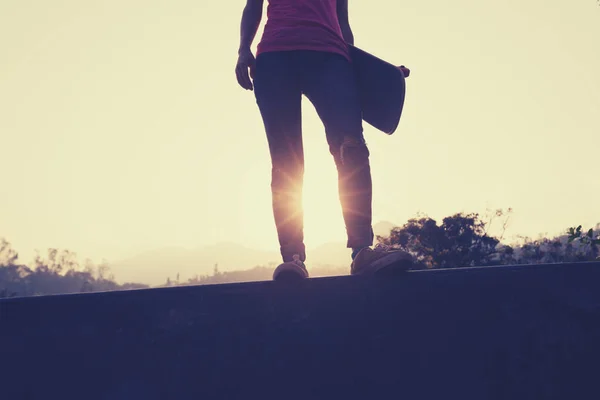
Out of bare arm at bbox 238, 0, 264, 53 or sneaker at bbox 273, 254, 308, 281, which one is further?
bare arm at bbox 238, 0, 264, 53

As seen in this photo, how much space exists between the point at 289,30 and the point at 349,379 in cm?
178

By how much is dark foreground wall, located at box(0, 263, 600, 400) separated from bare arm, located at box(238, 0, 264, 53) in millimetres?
1664

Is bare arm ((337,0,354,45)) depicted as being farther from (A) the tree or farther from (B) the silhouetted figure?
(A) the tree

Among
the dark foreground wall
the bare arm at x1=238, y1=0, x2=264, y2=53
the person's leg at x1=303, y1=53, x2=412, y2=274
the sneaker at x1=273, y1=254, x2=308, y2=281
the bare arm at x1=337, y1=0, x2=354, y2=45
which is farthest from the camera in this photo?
the bare arm at x1=337, y1=0, x2=354, y2=45

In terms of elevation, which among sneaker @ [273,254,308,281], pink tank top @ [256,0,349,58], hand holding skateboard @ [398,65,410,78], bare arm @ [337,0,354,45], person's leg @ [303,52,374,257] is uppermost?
bare arm @ [337,0,354,45]

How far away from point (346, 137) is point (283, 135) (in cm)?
35

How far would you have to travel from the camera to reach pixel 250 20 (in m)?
2.90

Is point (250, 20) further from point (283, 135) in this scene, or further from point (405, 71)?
point (405, 71)

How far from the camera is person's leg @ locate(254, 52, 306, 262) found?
2.58 metres

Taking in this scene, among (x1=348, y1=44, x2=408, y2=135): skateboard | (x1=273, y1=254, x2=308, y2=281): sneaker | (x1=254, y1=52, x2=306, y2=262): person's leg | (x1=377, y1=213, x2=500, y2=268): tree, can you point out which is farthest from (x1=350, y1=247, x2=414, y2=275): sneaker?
(x1=377, y1=213, x2=500, y2=268): tree

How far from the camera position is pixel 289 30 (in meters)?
2.61

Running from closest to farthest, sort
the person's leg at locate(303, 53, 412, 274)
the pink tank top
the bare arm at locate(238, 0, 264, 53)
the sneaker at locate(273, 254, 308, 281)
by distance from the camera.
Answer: the sneaker at locate(273, 254, 308, 281) < the person's leg at locate(303, 53, 412, 274) < the pink tank top < the bare arm at locate(238, 0, 264, 53)

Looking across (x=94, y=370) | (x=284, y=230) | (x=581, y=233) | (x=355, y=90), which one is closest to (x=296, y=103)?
(x=355, y=90)

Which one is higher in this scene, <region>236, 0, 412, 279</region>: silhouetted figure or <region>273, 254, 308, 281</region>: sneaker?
<region>236, 0, 412, 279</region>: silhouetted figure
